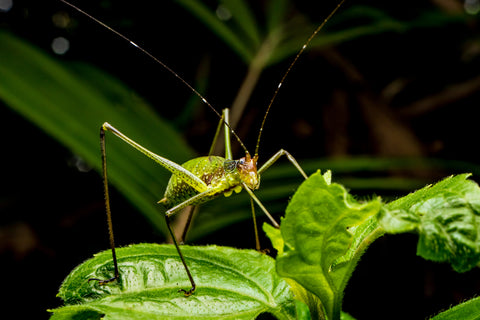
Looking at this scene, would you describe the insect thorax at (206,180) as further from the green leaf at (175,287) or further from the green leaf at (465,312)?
the green leaf at (465,312)

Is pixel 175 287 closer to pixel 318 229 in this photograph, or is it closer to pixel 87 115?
pixel 318 229

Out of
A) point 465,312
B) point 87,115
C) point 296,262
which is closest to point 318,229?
point 296,262

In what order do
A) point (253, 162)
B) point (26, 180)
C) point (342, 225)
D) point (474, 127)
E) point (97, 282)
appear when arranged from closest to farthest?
point (342, 225)
point (97, 282)
point (253, 162)
point (26, 180)
point (474, 127)

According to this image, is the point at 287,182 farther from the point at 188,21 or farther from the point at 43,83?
the point at 188,21

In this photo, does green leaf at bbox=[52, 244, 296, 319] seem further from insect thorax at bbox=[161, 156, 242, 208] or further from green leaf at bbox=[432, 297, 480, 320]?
insect thorax at bbox=[161, 156, 242, 208]

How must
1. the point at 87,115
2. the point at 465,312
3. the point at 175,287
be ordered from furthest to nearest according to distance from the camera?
the point at 87,115 → the point at 175,287 → the point at 465,312

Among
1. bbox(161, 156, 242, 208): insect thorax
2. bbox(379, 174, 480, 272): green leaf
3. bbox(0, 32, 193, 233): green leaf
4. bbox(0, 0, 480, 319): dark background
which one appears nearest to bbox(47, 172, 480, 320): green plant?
bbox(379, 174, 480, 272): green leaf

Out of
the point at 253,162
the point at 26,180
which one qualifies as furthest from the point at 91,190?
the point at 253,162
